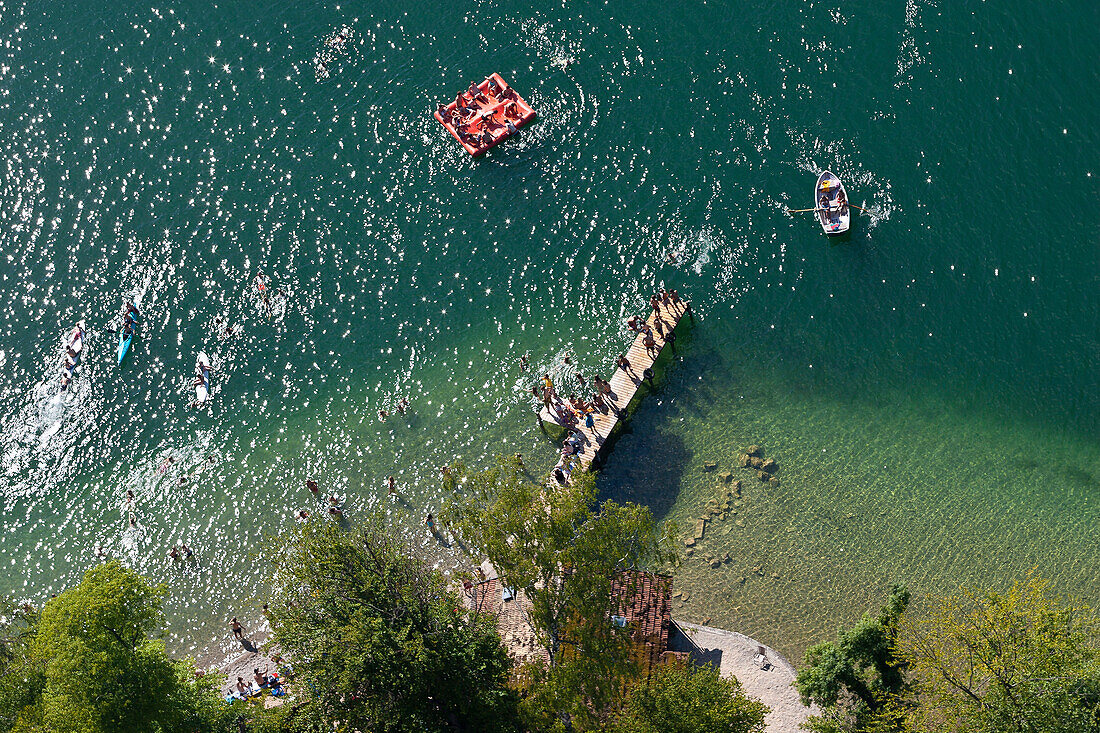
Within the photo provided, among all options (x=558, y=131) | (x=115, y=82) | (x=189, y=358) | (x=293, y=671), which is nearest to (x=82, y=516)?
(x=189, y=358)

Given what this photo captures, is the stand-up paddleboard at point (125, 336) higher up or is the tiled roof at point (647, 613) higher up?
the stand-up paddleboard at point (125, 336)

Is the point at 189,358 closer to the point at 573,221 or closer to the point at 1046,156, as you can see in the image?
the point at 573,221

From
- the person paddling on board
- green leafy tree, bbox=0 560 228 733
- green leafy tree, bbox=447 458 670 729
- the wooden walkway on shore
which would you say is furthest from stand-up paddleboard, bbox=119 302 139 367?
green leafy tree, bbox=447 458 670 729

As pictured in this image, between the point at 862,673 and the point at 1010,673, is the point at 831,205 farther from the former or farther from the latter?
the point at 1010,673

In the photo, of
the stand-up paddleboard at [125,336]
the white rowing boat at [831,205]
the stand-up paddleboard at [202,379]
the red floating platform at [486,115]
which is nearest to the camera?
the white rowing boat at [831,205]

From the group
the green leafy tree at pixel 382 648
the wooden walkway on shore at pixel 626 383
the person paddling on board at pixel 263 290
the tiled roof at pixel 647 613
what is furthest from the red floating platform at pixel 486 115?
the tiled roof at pixel 647 613

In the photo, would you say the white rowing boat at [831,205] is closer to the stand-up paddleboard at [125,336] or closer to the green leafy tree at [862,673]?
the green leafy tree at [862,673]
